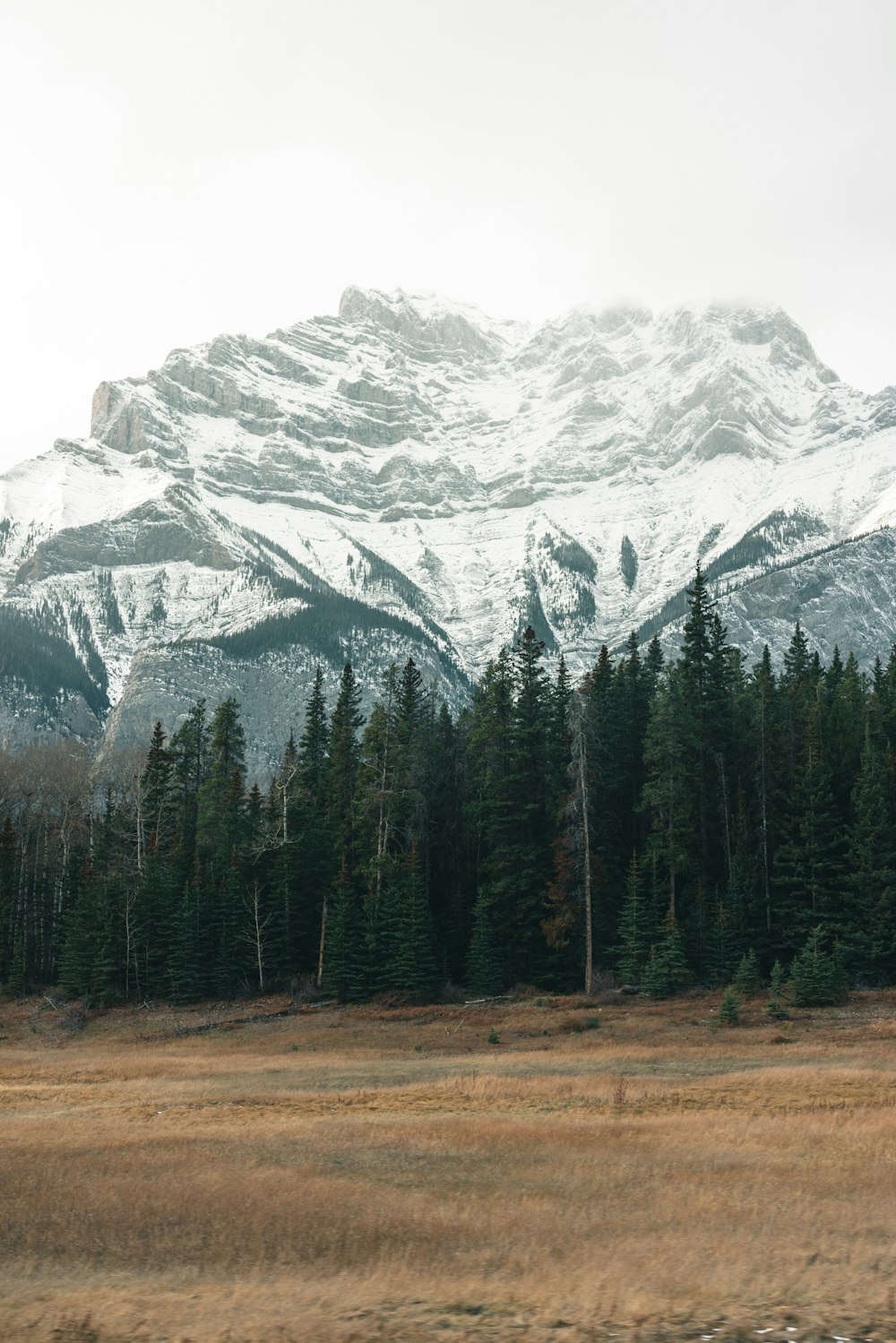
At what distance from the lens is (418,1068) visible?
3566 centimetres

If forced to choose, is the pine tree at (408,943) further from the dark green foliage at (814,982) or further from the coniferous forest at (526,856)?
the dark green foliage at (814,982)

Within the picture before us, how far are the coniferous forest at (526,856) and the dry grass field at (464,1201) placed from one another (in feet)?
66.1

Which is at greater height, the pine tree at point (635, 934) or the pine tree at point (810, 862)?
the pine tree at point (810, 862)

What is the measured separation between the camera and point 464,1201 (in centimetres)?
1775

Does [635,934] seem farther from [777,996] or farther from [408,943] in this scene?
[408,943]

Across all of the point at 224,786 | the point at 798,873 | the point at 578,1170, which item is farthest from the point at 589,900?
the point at 578,1170

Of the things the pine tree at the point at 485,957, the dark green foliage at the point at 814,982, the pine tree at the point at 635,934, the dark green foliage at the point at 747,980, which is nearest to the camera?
the dark green foliage at the point at 814,982

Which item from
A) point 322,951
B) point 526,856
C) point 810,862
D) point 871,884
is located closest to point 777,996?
point 871,884

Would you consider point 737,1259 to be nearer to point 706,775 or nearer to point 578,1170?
point 578,1170

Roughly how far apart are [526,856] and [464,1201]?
145 feet

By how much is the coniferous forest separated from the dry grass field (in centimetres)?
2014

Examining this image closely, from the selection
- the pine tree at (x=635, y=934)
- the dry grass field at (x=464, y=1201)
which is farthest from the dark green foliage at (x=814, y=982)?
the dry grass field at (x=464, y=1201)

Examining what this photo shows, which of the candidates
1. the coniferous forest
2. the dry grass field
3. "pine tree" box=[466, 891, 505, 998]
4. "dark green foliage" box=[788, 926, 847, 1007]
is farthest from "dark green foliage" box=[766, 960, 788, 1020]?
"pine tree" box=[466, 891, 505, 998]

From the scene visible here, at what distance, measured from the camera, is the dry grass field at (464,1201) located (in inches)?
498
